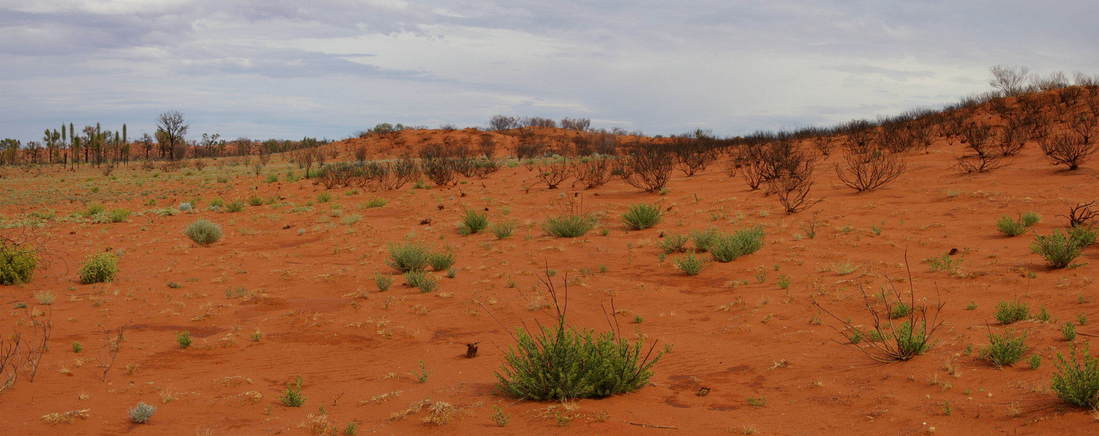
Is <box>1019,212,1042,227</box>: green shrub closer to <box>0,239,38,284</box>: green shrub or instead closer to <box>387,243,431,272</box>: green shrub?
<box>387,243,431,272</box>: green shrub

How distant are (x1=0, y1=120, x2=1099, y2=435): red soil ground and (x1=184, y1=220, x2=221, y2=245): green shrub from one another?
23 cm

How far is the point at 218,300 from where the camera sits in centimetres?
984

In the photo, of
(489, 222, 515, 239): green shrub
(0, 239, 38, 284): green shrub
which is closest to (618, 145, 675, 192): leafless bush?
(489, 222, 515, 239): green shrub

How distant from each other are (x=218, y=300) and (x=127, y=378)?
3.52m

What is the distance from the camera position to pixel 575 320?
330 inches

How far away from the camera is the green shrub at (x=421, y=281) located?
32.8 feet

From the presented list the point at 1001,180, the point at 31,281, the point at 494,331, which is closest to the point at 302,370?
the point at 494,331

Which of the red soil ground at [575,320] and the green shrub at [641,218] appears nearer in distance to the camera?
the red soil ground at [575,320]

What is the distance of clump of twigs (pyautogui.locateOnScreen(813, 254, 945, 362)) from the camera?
5871mm

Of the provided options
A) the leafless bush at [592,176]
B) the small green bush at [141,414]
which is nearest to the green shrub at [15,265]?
the small green bush at [141,414]

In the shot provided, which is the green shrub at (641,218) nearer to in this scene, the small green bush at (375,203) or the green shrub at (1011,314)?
the green shrub at (1011,314)

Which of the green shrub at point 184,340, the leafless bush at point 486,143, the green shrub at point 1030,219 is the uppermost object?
the leafless bush at point 486,143

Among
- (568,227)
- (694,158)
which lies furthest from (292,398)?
(694,158)

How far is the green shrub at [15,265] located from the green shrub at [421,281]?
5877 millimetres
